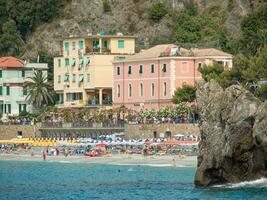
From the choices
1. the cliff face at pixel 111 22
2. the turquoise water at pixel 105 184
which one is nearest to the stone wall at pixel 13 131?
the turquoise water at pixel 105 184

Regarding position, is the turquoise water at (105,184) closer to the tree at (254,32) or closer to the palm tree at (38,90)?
the tree at (254,32)

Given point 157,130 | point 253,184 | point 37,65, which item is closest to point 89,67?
point 37,65

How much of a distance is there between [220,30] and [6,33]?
32915 millimetres

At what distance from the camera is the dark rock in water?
229 feet

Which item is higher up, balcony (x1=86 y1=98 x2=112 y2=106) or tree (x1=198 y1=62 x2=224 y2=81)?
tree (x1=198 y1=62 x2=224 y2=81)

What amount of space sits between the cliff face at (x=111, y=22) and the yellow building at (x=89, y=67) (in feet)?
65.6

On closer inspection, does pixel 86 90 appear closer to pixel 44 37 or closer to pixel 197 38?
pixel 197 38

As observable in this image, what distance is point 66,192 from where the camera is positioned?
77.0 m

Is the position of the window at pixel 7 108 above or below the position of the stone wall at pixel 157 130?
above

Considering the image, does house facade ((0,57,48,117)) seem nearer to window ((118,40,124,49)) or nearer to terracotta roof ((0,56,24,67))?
terracotta roof ((0,56,24,67))

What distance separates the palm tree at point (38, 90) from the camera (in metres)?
143

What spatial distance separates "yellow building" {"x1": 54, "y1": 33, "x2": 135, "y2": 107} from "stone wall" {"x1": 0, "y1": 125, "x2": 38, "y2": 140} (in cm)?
782

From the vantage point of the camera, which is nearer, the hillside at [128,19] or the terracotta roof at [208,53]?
the terracotta roof at [208,53]

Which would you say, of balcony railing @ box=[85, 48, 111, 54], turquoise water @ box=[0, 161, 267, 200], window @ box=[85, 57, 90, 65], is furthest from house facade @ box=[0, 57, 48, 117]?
turquoise water @ box=[0, 161, 267, 200]
